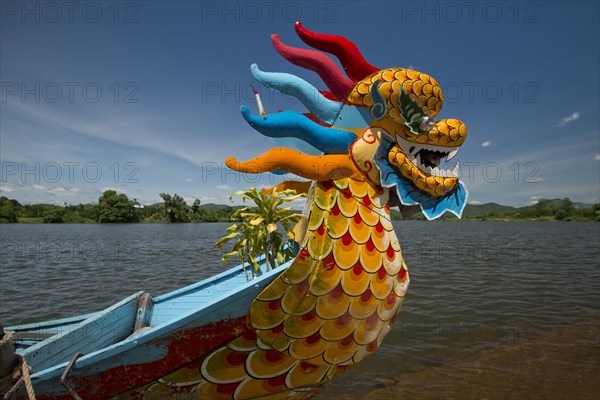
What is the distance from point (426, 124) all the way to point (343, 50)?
114cm

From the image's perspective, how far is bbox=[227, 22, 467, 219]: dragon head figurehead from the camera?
10.2ft

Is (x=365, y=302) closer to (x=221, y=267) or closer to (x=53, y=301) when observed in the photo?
(x=53, y=301)

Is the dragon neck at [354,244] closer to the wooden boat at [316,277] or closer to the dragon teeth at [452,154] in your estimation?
the wooden boat at [316,277]

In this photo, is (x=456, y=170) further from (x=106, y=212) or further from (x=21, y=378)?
(x=106, y=212)

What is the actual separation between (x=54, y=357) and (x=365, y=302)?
112 inches

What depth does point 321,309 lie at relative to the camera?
284 centimetres

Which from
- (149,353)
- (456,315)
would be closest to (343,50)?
(149,353)

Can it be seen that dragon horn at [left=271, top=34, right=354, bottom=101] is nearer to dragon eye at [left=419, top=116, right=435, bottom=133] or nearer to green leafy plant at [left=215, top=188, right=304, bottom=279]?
dragon eye at [left=419, top=116, right=435, bottom=133]

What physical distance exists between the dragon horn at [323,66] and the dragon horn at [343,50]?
125 mm

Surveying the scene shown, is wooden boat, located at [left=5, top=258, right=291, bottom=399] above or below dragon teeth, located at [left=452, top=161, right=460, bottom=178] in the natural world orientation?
below

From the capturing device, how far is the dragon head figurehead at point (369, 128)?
10.2ft

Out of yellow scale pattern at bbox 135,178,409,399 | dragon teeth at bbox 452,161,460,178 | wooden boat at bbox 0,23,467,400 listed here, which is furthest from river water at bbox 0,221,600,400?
dragon teeth at bbox 452,161,460,178

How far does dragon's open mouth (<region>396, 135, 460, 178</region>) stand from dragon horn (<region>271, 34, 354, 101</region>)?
749 mm

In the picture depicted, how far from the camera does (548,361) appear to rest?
19.7 ft
